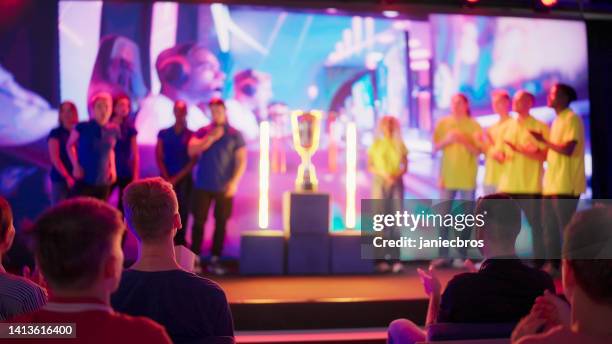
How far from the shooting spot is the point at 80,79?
20.5ft

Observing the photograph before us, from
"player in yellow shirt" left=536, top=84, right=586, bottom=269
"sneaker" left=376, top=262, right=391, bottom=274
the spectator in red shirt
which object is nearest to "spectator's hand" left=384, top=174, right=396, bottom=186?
"sneaker" left=376, top=262, right=391, bottom=274

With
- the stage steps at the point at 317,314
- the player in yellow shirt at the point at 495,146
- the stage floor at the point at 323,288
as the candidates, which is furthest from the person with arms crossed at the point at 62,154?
the player in yellow shirt at the point at 495,146

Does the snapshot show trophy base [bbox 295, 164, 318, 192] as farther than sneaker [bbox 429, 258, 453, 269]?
No

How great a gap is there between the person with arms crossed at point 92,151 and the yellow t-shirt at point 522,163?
3509 millimetres

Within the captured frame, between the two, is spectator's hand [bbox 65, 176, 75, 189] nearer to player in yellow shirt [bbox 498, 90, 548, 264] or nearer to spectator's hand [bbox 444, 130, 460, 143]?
spectator's hand [bbox 444, 130, 460, 143]

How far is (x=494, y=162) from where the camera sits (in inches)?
229

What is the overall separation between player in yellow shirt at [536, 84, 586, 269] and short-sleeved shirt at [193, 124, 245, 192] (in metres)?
2.72

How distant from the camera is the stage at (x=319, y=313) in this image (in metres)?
3.91

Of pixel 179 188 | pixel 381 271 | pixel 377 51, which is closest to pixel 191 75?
pixel 179 188

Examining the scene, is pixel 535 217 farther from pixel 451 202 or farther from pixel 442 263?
pixel 442 263

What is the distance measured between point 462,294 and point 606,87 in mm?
5654

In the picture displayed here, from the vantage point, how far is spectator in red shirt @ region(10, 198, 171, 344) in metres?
1.18

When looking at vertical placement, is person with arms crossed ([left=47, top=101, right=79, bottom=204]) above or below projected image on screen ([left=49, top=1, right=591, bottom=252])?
below

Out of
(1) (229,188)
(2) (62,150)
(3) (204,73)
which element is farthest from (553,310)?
(3) (204,73)
